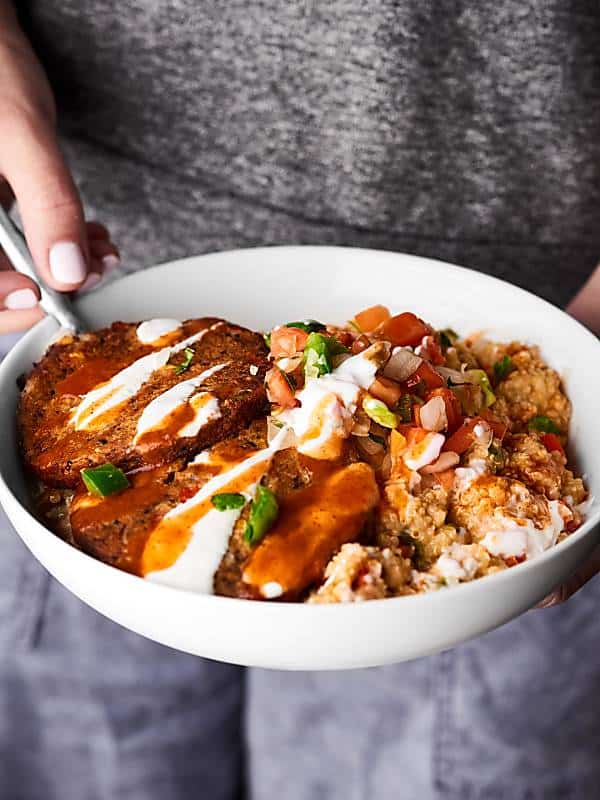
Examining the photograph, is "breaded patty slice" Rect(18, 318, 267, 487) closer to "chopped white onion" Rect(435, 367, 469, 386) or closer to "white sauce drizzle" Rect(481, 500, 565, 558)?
"chopped white onion" Rect(435, 367, 469, 386)

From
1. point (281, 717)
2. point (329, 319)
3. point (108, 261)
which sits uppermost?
point (329, 319)

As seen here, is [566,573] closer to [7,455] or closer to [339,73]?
[7,455]

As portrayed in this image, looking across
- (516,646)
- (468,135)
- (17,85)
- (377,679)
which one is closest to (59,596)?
(377,679)

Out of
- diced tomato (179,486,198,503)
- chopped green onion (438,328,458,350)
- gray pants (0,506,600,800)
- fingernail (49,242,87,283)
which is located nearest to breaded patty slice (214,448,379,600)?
diced tomato (179,486,198,503)

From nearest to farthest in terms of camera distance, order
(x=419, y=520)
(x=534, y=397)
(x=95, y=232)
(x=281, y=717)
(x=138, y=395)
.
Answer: (x=419, y=520) → (x=138, y=395) → (x=534, y=397) → (x=95, y=232) → (x=281, y=717)

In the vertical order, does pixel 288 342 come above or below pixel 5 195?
above

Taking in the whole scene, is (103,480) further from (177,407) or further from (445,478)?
(445,478)

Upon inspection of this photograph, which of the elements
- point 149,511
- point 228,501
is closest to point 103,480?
A: point 149,511

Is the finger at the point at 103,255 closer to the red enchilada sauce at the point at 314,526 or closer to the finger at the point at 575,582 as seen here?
the red enchilada sauce at the point at 314,526
